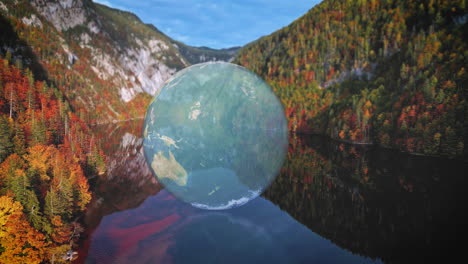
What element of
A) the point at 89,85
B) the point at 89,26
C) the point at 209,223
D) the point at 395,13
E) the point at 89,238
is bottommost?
the point at 89,238

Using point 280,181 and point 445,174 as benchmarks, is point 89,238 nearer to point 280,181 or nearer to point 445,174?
point 280,181

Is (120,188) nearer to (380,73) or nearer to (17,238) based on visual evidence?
(17,238)

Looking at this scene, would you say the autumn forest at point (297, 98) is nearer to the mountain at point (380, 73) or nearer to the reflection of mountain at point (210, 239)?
the mountain at point (380, 73)

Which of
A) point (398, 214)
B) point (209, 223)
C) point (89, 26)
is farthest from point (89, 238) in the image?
point (89, 26)

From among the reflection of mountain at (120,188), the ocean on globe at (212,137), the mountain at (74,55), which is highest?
the mountain at (74,55)

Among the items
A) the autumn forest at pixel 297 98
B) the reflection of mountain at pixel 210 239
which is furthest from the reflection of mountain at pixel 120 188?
the reflection of mountain at pixel 210 239
